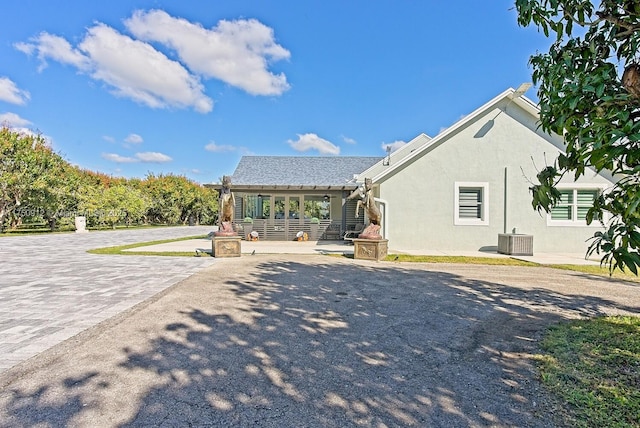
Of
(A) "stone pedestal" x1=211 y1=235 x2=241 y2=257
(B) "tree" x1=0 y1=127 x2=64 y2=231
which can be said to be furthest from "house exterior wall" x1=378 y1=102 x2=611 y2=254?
(B) "tree" x1=0 y1=127 x2=64 y2=231

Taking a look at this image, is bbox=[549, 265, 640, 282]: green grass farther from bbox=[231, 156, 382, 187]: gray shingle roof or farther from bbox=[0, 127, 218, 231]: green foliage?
bbox=[0, 127, 218, 231]: green foliage

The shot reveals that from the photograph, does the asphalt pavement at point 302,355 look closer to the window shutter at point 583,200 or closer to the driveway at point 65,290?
the driveway at point 65,290

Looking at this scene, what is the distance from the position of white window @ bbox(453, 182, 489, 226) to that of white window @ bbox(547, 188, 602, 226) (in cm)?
250

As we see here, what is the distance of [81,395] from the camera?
260cm

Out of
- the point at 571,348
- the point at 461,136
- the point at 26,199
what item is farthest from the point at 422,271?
the point at 26,199

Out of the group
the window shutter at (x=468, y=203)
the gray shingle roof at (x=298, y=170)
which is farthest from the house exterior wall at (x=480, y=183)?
the gray shingle roof at (x=298, y=170)

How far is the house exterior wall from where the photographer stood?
12656 millimetres

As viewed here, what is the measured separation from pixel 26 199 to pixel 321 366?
25.9 meters

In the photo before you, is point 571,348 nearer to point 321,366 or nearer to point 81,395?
point 321,366

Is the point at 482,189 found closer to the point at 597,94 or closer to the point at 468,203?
the point at 468,203

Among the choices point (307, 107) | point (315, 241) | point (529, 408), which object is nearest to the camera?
point (529, 408)

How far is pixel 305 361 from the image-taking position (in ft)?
10.7

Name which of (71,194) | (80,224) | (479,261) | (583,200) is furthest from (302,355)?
(71,194)

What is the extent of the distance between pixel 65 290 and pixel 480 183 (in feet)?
44.9
